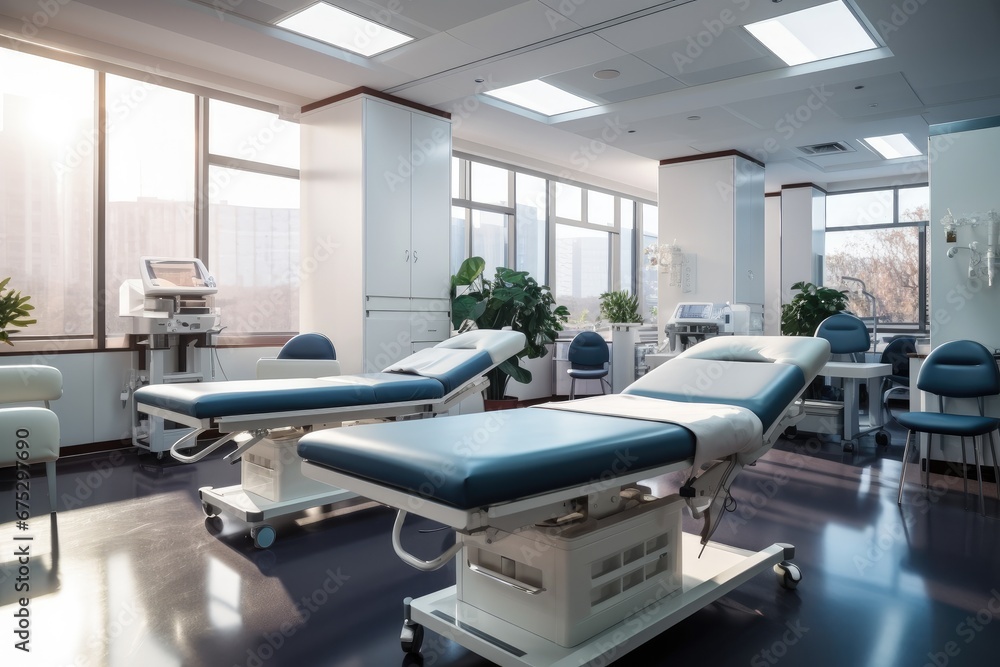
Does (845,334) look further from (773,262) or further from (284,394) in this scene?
(284,394)

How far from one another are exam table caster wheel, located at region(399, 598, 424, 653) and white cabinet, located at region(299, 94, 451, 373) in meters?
3.46

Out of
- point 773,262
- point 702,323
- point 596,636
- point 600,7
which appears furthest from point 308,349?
Answer: point 773,262

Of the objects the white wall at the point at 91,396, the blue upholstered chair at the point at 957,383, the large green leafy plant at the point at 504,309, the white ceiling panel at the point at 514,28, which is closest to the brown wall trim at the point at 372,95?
the white ceiling panel at the point at 514,28

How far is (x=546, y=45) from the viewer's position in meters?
4.49

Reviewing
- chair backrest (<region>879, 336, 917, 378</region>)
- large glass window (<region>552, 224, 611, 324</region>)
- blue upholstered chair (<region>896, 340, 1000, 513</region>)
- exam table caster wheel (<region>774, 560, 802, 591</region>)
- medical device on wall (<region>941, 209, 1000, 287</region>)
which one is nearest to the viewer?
exam table caster wheel (<region>774, 560, 802, 591</region>)

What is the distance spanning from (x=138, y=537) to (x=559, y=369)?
5.59m

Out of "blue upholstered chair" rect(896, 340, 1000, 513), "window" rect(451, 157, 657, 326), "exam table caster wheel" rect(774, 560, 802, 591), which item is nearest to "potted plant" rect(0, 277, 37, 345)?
"window" rect(451, 157, 657, 326)

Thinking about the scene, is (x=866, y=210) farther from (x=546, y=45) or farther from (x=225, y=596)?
(x=225, y=596)

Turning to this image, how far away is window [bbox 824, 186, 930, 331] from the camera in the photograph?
337 inches

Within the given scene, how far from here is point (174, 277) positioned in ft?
15.7

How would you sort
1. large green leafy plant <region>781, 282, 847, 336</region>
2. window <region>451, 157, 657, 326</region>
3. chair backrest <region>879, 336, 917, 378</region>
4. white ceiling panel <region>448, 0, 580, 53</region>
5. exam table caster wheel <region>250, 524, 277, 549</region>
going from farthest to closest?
window <region>451, 157, 657, 326</region>
chair backrest <region>879, 336, 917, 378</region>
large green leafy plant <region>781, 282, 847, 336</region>
white ceiling panel <region>448, 0, 580, 53</region>
exam table caster wheel <region>250, 524, 277, 549</region>

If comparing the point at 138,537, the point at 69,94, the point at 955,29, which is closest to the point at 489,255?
the point at 69,94

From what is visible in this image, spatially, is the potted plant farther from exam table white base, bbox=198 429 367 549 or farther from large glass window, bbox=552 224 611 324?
large glass window, bbox=552 224 611 324

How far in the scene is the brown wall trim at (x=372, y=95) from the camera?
534 centimetres
